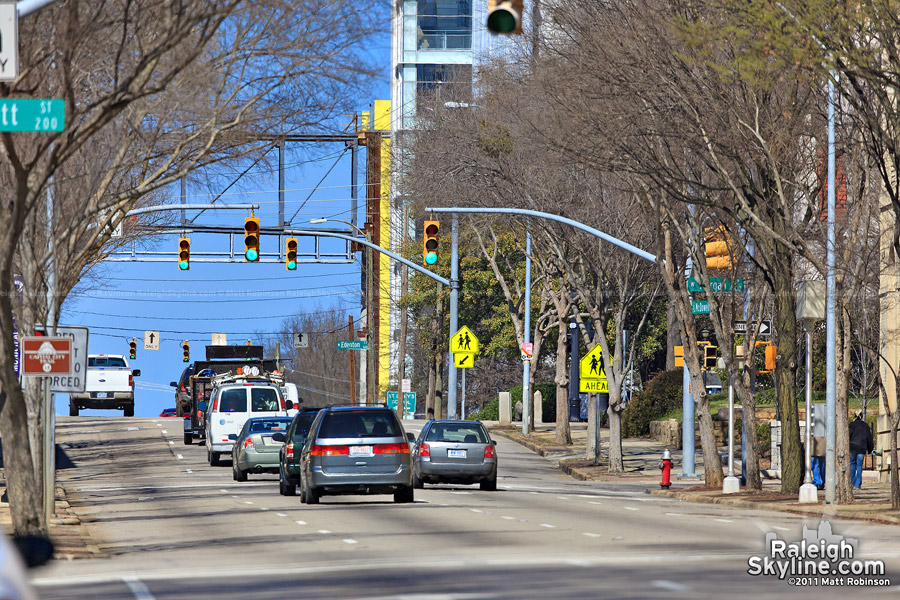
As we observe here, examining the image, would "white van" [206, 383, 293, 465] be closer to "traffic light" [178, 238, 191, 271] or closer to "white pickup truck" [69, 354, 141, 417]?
"traffic light" [178, 238, 191, 271]

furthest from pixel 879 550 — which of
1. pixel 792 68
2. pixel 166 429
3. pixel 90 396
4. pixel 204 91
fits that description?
pixel 90 396

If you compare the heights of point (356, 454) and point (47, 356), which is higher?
point (47, 356)

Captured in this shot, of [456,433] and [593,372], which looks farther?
[593,372]

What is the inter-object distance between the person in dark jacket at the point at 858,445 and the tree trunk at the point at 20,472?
1930 cm

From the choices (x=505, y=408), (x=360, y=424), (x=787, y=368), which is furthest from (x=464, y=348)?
(x=360, y=424)

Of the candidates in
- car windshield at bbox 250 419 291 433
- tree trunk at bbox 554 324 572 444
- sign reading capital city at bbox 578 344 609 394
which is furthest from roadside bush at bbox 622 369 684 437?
car windshield at bbox 250 419 291 433

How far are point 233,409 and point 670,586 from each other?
2791 centimetres

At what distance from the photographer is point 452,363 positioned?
43.8 m

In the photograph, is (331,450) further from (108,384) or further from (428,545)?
(108,384)

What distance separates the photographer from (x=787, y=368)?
26.6m

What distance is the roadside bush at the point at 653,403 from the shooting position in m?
51.6

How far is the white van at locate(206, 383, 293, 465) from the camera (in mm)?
37719

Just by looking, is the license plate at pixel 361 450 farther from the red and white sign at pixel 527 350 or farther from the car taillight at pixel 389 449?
the red and white sign at pixel 527 350

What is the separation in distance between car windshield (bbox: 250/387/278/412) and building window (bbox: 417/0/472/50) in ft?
155
